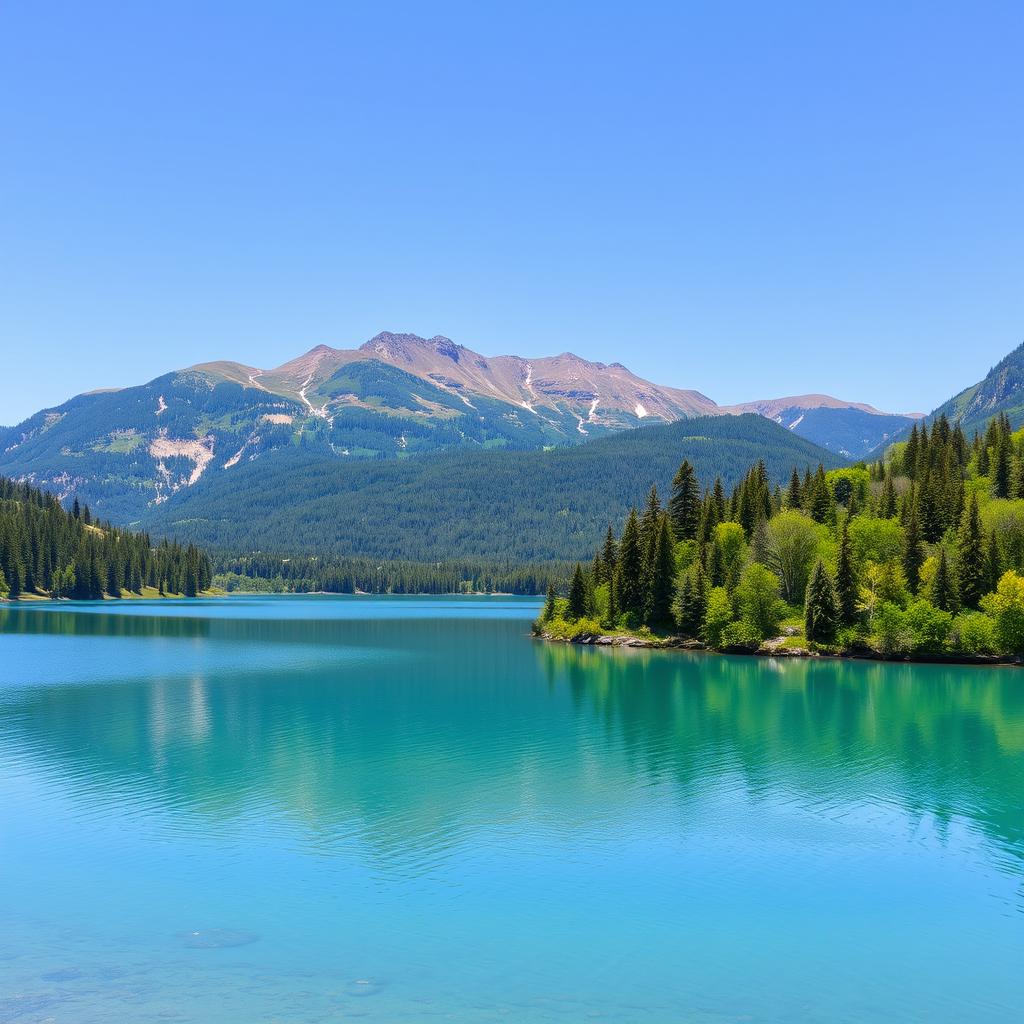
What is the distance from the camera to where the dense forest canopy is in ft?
349

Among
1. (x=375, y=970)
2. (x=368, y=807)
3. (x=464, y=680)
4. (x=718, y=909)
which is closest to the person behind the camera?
(x=375, y=970)

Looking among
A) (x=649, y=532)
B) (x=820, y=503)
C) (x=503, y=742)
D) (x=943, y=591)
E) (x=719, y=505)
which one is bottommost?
(x=503, y=742)

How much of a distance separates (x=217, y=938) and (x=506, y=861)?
10.1m

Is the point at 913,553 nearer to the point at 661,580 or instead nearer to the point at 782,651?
the point at 782,651

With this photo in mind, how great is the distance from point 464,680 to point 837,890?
5817 centimetres

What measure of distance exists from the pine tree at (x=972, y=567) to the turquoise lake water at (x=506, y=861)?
140ft

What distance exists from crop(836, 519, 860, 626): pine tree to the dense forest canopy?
0.54 ft

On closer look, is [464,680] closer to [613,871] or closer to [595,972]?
[613,871]

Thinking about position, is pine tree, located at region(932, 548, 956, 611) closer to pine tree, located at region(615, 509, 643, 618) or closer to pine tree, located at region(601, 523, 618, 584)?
pine tree, located at region(615, 509, 643, 618)

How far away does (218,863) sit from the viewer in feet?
103

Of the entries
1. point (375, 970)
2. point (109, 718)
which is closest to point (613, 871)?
point (375, 970)

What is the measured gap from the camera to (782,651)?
366ft

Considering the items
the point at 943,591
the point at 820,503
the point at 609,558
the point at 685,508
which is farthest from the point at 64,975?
the point at 820,503

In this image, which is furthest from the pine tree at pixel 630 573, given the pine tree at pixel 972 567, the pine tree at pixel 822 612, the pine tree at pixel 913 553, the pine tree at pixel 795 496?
the pine tree at pixel 972 567
